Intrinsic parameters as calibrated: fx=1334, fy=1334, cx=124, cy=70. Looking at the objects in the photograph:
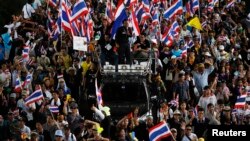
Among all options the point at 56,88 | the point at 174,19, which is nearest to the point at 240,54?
the point at 174,19

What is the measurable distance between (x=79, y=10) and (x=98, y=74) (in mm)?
3286

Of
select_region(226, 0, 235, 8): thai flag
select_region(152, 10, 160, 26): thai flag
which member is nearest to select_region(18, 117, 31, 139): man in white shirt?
select_region(152, 10, 160, 26): thai flag

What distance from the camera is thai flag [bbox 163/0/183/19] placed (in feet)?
148

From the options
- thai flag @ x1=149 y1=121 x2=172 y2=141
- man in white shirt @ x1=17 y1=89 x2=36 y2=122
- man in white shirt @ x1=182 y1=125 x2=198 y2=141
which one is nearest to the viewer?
thai flag @ x1=149 y1=121 x2=172 y2=141

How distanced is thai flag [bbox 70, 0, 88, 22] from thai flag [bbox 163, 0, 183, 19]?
506 cm

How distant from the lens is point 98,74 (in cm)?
3838

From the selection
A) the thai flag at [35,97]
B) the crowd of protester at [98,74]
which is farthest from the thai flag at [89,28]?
the thai flag at [35,97]

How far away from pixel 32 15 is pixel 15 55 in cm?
460

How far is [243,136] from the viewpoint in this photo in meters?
29.6

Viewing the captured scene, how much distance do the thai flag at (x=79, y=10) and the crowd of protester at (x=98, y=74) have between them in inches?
40.5

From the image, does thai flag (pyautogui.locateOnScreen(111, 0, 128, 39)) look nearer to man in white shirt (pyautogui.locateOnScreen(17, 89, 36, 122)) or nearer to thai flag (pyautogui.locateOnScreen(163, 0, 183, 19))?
man in white shirt (pyautogui.locateOnScreen(17, 89, 36, 122))

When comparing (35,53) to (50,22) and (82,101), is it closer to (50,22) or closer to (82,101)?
(50,22)

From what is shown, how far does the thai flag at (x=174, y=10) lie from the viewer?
45156 mm

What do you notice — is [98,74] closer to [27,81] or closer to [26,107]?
[27,81]
